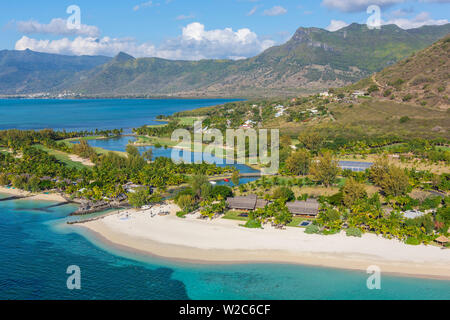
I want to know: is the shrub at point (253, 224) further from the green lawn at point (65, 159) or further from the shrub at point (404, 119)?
the shrub at point (404, 119)

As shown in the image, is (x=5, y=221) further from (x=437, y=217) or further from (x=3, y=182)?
(x=437, y=217)

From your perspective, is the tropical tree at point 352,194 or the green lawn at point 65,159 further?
the green lawn at point 65,159

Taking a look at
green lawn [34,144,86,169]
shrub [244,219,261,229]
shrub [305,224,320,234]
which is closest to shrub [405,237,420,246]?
shrub [305,224,320,234]

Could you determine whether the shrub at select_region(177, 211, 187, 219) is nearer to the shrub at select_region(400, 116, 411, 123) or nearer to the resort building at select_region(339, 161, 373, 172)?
the resort building at select_region(339, 161, 373, 172)

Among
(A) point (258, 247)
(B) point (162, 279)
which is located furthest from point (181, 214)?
(B) point (162, 279)

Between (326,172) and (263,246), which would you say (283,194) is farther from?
(263,246)

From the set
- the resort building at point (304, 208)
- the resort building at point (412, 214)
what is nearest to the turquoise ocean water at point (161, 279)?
the resort building at point (304, 208)

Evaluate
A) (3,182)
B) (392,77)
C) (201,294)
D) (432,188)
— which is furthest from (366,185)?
(392,77)
